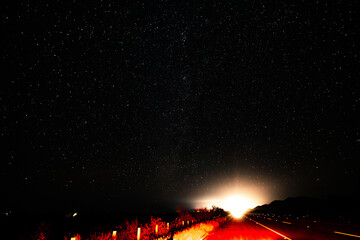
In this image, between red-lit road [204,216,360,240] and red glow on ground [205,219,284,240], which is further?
red glow on ground [205,219,284,240]

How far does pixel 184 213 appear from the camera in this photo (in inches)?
1050

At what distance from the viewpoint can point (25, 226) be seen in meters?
14.7

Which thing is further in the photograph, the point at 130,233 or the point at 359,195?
the point at 359,195

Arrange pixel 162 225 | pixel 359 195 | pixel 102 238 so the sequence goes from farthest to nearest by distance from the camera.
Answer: pixel 359 195 < pixel 162 225 < pixel 102 238

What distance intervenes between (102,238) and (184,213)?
1553 cm

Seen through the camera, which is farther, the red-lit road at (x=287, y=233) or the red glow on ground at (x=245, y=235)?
the red glow on ground at (x=245, y=235)

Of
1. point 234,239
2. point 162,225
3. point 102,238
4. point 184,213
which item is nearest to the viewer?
point 102,238

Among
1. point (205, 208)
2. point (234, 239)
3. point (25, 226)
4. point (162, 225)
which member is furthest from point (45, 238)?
point (205, 208)

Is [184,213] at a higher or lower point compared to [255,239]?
higher

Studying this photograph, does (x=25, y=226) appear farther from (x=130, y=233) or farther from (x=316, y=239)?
(x=316, y=239)

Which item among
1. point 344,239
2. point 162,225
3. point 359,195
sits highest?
point 359,195

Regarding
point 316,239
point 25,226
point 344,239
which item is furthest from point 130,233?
point 344,239

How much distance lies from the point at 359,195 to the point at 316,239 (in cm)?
17945

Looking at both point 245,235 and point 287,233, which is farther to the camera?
point 287,233
